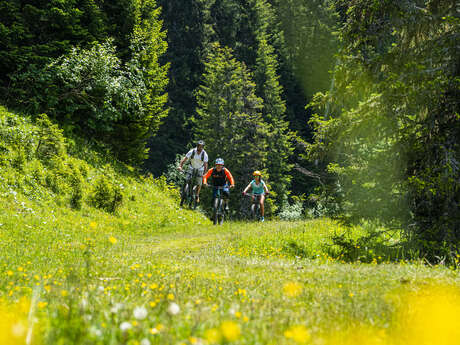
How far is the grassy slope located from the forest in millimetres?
2216

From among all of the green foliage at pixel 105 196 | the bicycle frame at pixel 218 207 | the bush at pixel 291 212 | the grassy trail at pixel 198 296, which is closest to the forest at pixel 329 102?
the bush at pixel 291 212

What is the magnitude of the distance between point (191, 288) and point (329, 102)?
7192mm

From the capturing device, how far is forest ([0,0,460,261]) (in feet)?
27.0

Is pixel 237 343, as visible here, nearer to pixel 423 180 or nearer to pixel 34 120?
pixel 423 180

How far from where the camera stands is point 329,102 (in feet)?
32.8

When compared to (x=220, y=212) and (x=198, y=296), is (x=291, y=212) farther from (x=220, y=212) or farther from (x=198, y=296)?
(x=198, y=296)

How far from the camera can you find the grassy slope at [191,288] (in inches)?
91.3

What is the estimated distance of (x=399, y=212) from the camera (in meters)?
8.71

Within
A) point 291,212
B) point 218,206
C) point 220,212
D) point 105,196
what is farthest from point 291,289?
point 291,212

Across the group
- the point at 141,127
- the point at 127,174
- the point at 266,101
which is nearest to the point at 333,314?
the point at 127,174

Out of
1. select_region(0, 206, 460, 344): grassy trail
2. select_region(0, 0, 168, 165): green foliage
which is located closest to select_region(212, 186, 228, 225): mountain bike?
select_region(0, 206, 460, 344): grassy trail

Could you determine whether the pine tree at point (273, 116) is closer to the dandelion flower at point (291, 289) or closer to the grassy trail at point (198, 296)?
the grassy trail at point (198, 296)

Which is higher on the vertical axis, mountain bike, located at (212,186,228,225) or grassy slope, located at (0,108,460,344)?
mountain bike, located at (212,186,228,225)

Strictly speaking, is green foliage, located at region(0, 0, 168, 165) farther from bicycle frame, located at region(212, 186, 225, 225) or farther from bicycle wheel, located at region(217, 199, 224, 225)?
bicycle wheel, located at region(217, 199, 224, 225)
